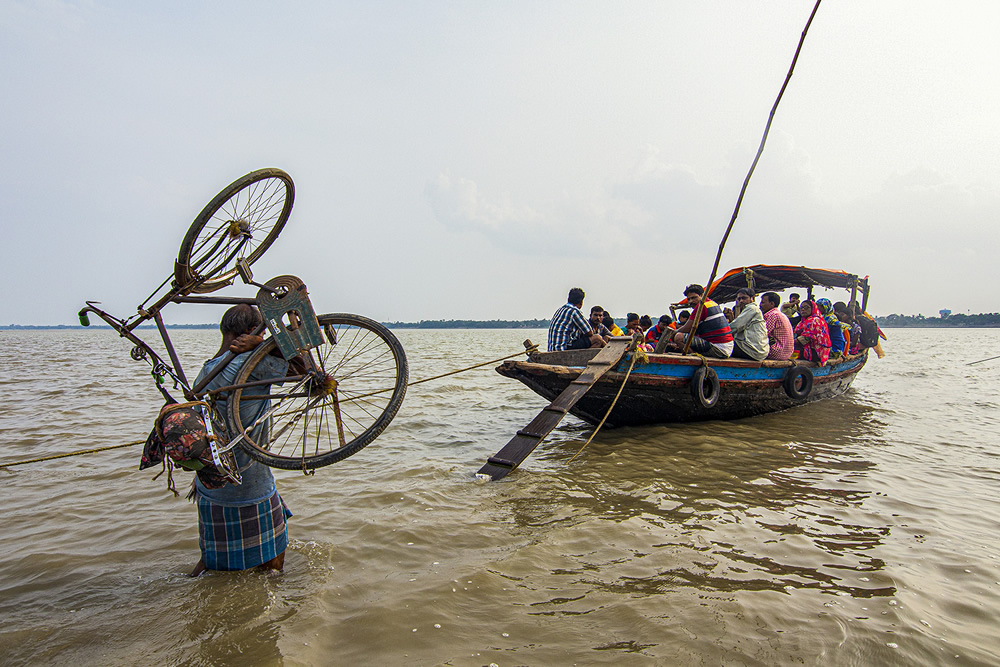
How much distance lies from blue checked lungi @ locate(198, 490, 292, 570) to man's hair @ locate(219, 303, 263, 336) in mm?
941

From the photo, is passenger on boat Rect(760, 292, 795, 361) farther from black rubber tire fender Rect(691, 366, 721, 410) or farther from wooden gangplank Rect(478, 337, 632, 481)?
wooden gangplank Rect(478, 337, 632, 481)

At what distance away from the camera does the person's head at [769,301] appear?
910 cm

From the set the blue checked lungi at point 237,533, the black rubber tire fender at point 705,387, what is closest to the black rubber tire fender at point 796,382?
the black rubber tire fender at point 705,387

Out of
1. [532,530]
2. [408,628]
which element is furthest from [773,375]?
[408,628]

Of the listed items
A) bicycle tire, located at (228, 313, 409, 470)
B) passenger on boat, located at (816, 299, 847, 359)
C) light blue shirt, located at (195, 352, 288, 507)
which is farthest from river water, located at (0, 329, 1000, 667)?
passenger on boat, located at (816, 299, 847, 359)

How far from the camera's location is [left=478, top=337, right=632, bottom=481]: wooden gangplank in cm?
559

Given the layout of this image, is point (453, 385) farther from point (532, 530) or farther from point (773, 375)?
point (532, 530)

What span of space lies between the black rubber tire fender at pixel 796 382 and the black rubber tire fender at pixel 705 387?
6.53ft

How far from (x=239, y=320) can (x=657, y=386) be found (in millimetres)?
5444

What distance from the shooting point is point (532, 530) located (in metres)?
4.10

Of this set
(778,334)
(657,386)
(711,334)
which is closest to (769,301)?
(778,334)

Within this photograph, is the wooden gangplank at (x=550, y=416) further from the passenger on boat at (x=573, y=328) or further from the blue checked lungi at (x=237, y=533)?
the blue checked lungi at (x=237, y=533)

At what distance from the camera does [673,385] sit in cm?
721

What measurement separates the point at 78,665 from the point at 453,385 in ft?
39.2
